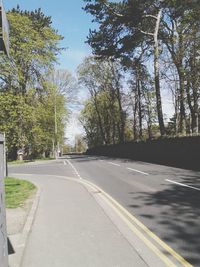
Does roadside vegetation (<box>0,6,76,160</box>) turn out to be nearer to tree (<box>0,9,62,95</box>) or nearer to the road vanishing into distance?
tree (<box>0,9,62,95</box>)

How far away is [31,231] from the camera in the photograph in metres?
8.73

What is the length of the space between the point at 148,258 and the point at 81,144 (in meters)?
159

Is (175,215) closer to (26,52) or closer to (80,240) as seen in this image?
(80,240)

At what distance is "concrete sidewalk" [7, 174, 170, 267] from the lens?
21.4 ft

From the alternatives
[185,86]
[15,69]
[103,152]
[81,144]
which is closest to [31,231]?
[185,86]

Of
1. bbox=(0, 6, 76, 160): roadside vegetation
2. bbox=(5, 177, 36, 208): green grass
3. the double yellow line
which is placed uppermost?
bbox=(0, 6, 76, 160): roadside vegetation

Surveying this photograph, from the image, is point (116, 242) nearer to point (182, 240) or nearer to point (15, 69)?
point (182, 240)

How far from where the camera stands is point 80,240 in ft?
25.7

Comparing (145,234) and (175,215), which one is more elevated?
(175,215)

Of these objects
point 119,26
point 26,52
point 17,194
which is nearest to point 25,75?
point 26,52

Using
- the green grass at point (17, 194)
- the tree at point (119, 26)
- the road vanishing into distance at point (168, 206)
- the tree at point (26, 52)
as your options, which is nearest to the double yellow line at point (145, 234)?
the road vanishing into distance at point (168, 206)

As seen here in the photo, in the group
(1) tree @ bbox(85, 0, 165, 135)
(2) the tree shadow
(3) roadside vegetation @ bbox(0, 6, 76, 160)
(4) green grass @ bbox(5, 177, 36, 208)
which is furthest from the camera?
(3) roadside vegetation @ bbox(0, 6, 76, 160)

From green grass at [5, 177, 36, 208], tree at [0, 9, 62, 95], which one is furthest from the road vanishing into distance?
tree at [0, 9, 62, 95]

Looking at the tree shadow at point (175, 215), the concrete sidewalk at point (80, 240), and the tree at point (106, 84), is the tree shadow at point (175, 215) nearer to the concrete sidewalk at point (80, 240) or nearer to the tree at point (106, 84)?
the concrete sidewalk at point (80, 240)
